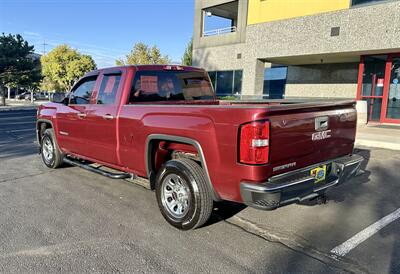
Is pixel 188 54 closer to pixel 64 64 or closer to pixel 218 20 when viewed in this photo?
pixel 218 20

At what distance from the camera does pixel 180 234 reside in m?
3.61

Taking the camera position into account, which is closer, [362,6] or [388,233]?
[388,233]

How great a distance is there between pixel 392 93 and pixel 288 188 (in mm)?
12432

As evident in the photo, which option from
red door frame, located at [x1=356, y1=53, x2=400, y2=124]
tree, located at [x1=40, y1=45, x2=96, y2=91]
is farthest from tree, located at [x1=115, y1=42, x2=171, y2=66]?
red door frame, located at [x1=356, y1=53, x2=400, y2=124]

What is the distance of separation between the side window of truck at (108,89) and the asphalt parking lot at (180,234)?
1.48 meters

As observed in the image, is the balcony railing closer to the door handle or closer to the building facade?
the building facade

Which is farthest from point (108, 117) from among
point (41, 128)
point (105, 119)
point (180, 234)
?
point (41, 128)

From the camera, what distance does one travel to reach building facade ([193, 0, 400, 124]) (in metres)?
12.0

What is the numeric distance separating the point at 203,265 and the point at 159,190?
1.26m

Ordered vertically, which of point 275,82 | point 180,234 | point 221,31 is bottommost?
point 180,234

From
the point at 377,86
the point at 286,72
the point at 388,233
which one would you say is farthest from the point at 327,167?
the point at 286,72

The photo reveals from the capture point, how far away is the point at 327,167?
358 cm

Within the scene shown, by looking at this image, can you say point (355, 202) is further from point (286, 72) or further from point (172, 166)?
point (286, 72)

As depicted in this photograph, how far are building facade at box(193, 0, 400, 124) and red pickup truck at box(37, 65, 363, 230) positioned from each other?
31.1 feet
